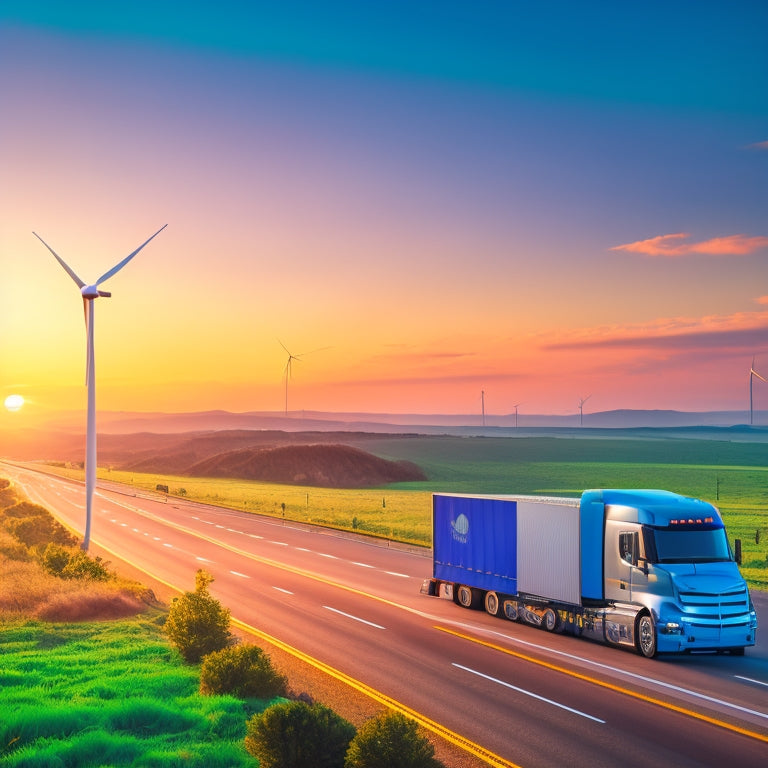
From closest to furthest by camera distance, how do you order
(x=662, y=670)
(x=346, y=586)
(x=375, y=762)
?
(x=375, y=762) < (x=662, y=670) < (x=346, y=586)

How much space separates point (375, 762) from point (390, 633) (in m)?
13.4

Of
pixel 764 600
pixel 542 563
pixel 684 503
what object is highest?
pixel 684 503

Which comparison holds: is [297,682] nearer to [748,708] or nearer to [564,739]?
[564,739]

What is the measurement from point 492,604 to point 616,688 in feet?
31.0

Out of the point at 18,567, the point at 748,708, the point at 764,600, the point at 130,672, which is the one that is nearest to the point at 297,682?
the point at 130,672

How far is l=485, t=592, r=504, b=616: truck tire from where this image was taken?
27891 millimetres

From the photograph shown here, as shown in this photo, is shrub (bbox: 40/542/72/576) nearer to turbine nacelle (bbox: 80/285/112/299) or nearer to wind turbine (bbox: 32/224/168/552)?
wind turbine (bbox: 32/224/168/552)

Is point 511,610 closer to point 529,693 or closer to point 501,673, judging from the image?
point 501,673

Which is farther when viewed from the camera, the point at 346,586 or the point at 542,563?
the point at 346,586

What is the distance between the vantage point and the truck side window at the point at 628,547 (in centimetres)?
2277

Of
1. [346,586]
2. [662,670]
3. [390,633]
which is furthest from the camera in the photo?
[346,586]

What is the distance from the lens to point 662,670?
20.7 metres

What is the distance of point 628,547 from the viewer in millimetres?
22984

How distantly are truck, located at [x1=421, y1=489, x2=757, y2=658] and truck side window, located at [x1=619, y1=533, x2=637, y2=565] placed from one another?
0.03 metres
